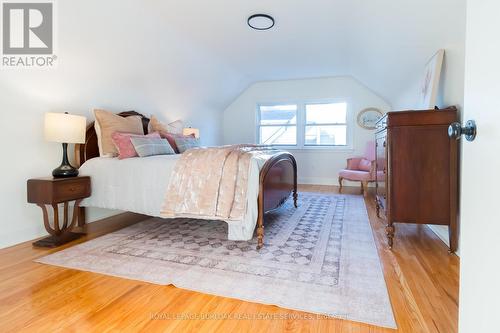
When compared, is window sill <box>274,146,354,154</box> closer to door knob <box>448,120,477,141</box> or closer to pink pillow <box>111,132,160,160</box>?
pink pillow <box>111,132,160,160</box>

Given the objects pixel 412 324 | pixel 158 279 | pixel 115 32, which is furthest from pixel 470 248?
pixel 115 32

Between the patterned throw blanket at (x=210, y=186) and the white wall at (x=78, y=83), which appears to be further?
the white wall at (x=78, y=83)

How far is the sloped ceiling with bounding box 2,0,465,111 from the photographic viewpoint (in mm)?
2611

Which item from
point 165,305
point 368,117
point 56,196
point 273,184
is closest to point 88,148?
point 56,196

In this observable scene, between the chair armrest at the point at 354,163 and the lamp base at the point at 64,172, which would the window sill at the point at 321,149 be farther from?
the lamp base at the point at 64,172

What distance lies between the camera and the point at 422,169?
2.21 metres

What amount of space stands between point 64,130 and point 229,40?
2.67 m

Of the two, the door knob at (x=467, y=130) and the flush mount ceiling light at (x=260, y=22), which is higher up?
the flush mount ceiling light at (x=260, y=22)

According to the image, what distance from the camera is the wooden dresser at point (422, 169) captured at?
2137 millimetres

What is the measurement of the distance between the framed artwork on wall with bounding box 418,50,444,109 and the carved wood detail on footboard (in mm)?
1532

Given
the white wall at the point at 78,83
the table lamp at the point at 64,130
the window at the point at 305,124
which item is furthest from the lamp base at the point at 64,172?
the window at the point at 305,124

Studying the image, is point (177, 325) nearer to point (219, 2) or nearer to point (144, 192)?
point (144, 192)

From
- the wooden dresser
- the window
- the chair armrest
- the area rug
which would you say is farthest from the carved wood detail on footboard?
the window

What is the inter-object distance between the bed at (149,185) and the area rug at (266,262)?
258 mm
